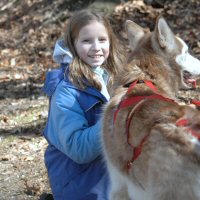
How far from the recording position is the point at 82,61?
13.0ft

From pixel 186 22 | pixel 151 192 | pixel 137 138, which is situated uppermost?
pixel 137 138

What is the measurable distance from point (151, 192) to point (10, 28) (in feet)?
31.6

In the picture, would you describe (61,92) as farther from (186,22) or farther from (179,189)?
(186,22)

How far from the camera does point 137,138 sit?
9.93 ft

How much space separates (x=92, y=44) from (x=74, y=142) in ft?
2.75

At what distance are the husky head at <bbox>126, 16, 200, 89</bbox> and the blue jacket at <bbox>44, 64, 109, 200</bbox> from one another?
56cm

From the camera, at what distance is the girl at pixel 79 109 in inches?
146

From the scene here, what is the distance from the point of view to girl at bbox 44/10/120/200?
371 cm

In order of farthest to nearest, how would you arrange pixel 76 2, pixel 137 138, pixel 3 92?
pixel 76 2, pixel 3 92, pixel 137 138

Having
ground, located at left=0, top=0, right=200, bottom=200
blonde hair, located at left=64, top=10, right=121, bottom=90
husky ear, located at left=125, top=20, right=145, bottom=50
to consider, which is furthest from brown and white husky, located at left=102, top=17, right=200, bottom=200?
ground, located at left=0, top=0, right=200, bottom=200

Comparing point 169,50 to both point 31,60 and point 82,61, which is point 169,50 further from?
point 31,60

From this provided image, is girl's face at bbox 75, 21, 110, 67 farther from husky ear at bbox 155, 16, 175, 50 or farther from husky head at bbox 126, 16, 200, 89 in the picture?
husky ear at bbox 155, 16, 175, 50

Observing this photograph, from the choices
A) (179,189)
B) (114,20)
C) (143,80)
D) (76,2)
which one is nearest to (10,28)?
(76,2)

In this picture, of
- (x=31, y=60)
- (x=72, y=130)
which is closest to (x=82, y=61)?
(x=72, y=130)
